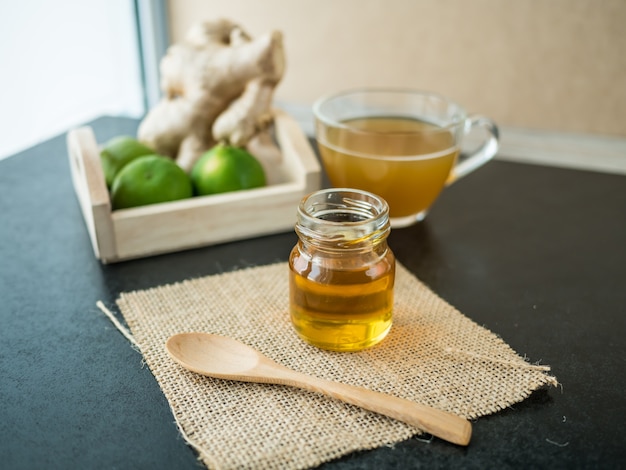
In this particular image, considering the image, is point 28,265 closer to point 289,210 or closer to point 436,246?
point 289,210

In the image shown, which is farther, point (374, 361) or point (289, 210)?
point (289, 210)

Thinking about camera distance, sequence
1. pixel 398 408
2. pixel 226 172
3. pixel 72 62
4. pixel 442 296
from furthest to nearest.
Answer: pixel 72 62
pixel 226 172
pixel 442 296
pixel 398 408

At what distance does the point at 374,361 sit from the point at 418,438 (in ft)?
0.36

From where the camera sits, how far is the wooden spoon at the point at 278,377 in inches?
22.0

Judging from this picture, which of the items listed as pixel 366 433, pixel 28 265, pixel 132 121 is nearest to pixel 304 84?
pixel 132 121

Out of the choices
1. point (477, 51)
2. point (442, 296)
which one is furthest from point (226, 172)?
point (477, 51)

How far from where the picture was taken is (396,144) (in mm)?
871

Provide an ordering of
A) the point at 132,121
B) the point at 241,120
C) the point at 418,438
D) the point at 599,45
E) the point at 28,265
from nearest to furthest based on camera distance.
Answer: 1. the point at 418,438
2. the point at 28,265
3. the point at 241,120
4. the point at 599,45
5. the point at 132,121

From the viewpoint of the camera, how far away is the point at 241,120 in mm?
970

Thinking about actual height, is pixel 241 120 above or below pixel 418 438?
above

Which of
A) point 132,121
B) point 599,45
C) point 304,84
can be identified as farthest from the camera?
point 304,84

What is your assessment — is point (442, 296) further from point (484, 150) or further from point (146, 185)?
point (146, 185)

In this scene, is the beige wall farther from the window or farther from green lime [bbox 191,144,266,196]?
green lime [bbox 191,144,266,196]

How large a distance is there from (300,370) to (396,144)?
0.36 meters
